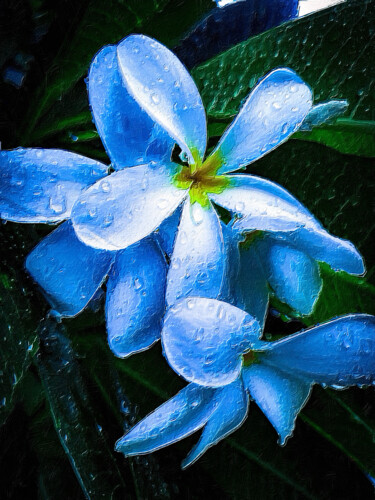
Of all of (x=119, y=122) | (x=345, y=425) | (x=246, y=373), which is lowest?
(x=345, y=425)

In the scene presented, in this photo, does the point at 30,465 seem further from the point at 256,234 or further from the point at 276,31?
the point at 276,31

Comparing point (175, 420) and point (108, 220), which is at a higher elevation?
point (108, 220)

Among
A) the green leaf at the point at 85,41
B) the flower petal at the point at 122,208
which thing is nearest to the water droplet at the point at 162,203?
the flower petal at the point at 122,208

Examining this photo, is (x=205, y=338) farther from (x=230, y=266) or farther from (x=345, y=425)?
(x=345, y=425)

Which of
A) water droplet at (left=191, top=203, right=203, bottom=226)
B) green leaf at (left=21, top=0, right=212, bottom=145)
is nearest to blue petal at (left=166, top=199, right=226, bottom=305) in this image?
water droplet at (left=191, top=203, right=203, bottom=226)

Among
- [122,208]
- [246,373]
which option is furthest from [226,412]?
[122,208]

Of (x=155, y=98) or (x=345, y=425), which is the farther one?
(x=345, y=425)

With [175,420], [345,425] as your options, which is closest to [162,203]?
[175,420]

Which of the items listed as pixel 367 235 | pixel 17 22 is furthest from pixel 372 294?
pixel 17 22
